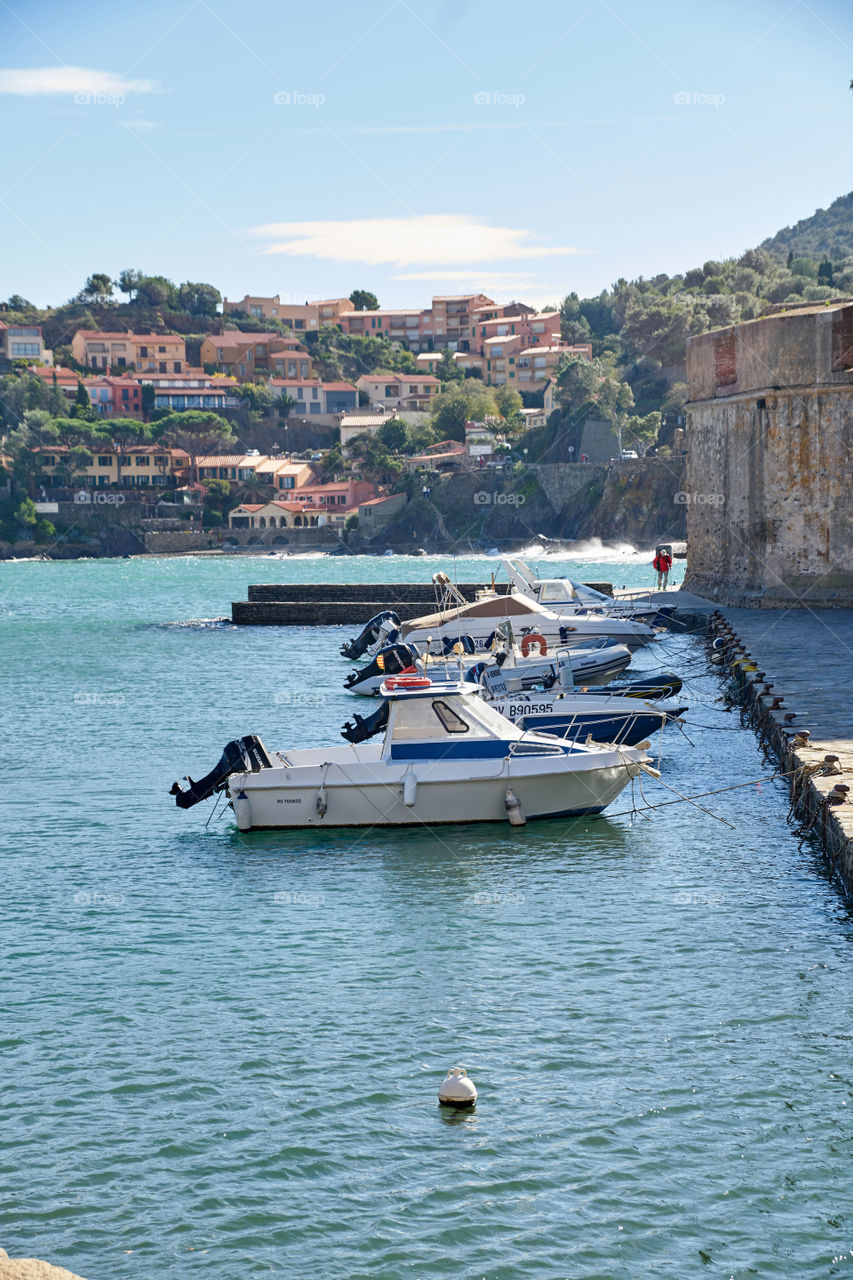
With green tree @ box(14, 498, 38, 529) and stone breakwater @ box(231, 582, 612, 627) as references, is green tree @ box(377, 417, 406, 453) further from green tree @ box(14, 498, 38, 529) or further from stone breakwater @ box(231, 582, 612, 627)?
stone breakwater @ box(231, 582, 612, 627)

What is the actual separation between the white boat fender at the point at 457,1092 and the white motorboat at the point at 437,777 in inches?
305

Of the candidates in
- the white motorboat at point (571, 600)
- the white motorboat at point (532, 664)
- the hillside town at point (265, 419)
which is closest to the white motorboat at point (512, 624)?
the white motorboat at point (571, 600)

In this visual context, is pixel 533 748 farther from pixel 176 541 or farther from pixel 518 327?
pixel 518 327

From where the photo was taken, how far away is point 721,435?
38.5 meters

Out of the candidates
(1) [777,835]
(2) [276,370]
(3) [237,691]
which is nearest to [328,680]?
(3) [237,691]

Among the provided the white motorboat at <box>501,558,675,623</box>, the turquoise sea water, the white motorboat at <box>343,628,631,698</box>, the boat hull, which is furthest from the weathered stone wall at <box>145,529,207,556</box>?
the boat hull

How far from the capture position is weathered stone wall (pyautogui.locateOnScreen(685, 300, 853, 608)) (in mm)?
34250

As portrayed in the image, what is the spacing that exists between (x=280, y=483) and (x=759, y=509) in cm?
11493

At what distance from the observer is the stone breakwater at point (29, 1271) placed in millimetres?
6523

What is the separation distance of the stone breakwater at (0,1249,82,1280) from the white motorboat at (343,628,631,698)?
16.2 meters

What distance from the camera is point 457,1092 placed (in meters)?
9.44

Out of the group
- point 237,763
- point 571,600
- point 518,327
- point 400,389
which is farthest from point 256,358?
point 237,763

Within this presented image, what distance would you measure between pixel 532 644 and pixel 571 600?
766 cm

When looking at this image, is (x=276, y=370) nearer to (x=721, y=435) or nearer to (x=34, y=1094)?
(x=721, y=435)
